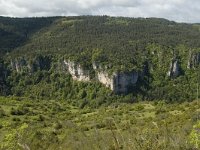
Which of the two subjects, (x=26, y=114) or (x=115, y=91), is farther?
(x=115, y=91)

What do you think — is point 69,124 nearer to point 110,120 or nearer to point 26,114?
point 110,120

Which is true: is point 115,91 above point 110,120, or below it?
below

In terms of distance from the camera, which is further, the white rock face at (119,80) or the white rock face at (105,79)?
the white rock face at (105,79)

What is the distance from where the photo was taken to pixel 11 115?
112 m

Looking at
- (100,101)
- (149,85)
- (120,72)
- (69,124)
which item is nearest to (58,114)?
(100,101)

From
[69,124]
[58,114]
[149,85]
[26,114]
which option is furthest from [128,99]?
[69,124]

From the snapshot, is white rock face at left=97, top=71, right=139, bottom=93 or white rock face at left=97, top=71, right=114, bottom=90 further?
white rock face at left=97, top=71, right=114, bottom=90

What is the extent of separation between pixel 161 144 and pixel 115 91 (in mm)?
178214

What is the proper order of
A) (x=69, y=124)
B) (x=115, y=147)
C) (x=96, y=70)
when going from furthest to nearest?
(x=96, y=70) < (x=69, y=124) < (x=115, y=147)

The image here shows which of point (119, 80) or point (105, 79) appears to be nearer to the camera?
point (119, 80)

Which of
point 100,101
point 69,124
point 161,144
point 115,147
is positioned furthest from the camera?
point 100,101

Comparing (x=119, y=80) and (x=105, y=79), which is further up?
(x=105, y=79)

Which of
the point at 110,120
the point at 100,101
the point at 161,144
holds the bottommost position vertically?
the point at 100,101

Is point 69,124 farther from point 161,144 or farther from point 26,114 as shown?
point 26,114
